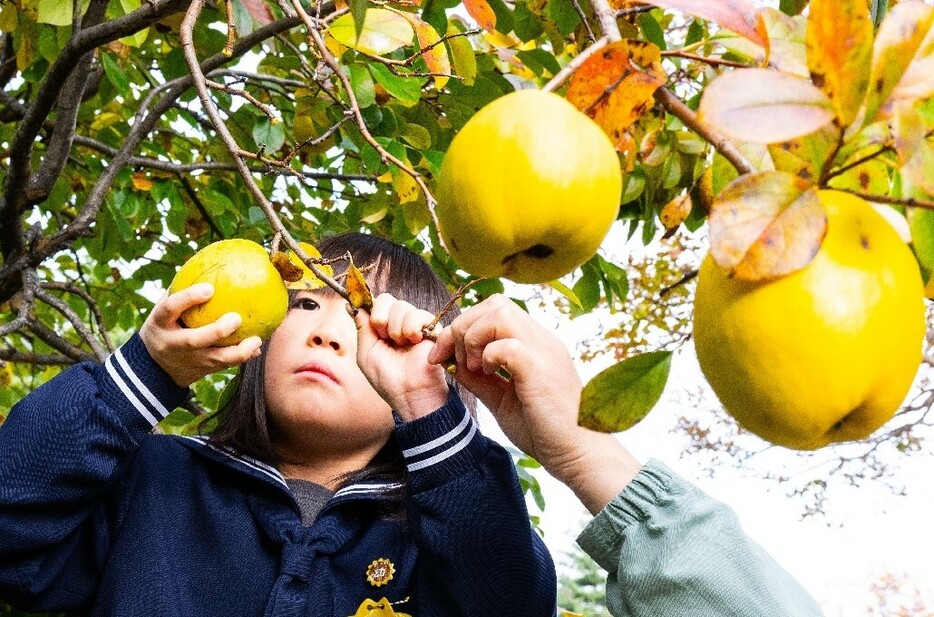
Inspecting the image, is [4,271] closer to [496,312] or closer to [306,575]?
[306,575]

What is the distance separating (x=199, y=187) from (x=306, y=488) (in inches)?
49.9

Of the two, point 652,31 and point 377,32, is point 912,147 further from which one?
point 652,31

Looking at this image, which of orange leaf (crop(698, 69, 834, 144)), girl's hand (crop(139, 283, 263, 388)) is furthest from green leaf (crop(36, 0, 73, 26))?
orange leaf (crop(698, 69, 834, 144))

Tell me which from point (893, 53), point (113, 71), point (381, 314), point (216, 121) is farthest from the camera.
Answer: point (113, 71)

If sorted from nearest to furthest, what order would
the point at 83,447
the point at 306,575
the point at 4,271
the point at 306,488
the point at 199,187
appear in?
the point at 83,447, the point at 306,575, the point at 306,488, the point at 4,271, the point at 199,187

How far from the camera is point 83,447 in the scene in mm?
1348

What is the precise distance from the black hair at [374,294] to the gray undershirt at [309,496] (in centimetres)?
6

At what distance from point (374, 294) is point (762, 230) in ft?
4.73

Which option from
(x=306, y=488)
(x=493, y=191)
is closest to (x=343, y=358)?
(x=306, y=488)

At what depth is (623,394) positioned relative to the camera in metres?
0.58

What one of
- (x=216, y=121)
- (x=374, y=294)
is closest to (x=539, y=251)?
(x=216, y=121)

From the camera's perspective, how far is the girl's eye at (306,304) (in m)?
A: 1.65

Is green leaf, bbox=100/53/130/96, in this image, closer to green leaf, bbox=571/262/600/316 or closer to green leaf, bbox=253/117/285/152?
green leaf, bbox=253/117/285/152

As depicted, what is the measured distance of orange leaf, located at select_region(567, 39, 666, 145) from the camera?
0.51m
